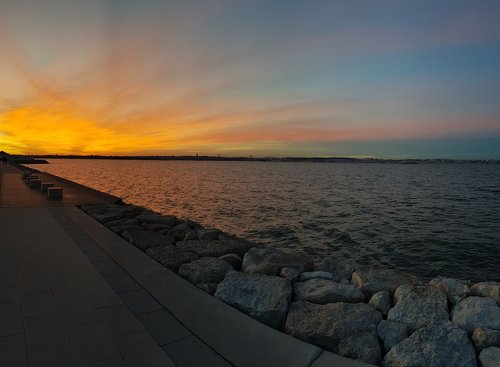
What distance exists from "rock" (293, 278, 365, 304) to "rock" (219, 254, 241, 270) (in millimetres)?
1668

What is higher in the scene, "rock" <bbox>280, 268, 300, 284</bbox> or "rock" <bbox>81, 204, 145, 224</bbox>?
"rock" <bbox>81, 204, 145, 224</bbox>

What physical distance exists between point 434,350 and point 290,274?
2.66 m

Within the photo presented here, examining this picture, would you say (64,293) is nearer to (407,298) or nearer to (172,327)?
(172,327)

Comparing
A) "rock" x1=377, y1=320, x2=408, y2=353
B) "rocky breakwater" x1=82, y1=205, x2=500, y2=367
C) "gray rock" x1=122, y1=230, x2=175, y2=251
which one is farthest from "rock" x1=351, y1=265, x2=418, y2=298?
"gray rock" x1=122, y1=230, x2=175, y2=251

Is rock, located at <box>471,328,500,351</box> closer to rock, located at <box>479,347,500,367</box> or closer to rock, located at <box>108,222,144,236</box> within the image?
rock, located at <box>479,347,500,367</box>

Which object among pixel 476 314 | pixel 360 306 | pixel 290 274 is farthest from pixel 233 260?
pixel 476 314

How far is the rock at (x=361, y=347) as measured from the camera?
3693 millimetres

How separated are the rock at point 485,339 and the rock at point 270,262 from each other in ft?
9.68

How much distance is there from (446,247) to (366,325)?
11.7 m

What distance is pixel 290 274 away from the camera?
5938mm

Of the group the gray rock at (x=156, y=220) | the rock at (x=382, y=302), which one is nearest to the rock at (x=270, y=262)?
the rock at (x=382, y=302)

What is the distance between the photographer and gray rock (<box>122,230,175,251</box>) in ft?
25.5

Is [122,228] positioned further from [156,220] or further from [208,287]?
[208,287]

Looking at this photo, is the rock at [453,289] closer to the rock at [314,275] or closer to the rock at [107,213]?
the rock at [314,275]
